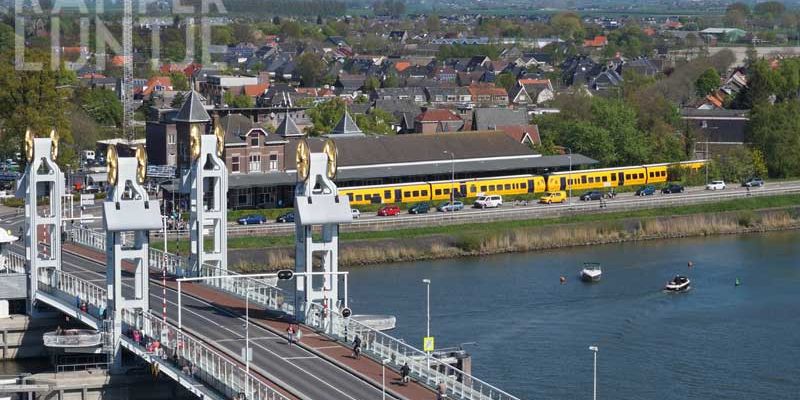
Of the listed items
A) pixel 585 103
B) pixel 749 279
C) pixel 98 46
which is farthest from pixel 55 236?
pixel 98 46

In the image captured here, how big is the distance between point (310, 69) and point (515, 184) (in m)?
54.0

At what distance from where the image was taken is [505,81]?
110 metres

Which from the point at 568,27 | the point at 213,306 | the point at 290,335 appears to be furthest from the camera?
the point at 568,27

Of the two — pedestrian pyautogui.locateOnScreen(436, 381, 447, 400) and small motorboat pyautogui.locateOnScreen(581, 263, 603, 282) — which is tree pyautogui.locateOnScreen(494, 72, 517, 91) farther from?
pedestrian pyautogui.locateOnScreen(436, 381, 447, 400)

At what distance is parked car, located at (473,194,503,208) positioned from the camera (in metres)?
57.6

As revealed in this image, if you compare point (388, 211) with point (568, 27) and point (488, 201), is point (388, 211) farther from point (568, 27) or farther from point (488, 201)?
point (568, 27)

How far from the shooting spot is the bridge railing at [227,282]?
33.5m

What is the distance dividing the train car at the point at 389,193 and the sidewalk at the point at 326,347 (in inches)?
767

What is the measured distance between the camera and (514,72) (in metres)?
117

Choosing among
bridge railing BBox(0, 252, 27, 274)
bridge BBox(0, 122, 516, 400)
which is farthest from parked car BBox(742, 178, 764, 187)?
bridge railing BBox(0, 252, 27, 274)

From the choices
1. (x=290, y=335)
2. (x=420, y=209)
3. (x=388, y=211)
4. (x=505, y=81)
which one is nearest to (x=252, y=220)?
(x=388, y=211)

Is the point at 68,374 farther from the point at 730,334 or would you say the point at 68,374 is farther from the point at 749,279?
the point at 749,279

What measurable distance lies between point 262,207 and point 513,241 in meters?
9.03

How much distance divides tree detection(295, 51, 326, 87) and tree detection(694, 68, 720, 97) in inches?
1054
